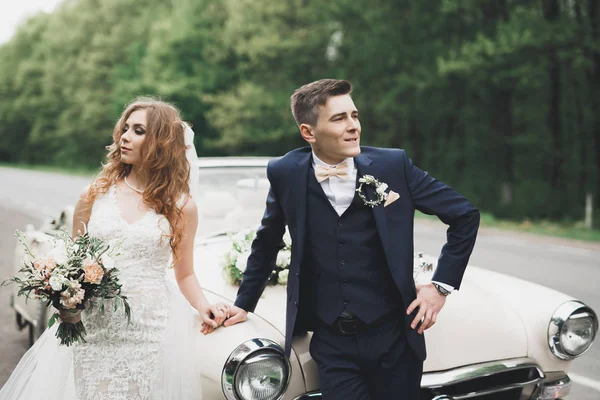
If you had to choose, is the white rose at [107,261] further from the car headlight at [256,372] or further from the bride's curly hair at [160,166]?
the car headlight at [256,372]

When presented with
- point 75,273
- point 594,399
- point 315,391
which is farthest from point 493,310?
point 75,273

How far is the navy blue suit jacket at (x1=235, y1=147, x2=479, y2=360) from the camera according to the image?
8.18ft

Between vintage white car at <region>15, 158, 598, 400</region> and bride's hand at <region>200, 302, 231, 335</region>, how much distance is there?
3 centimetres

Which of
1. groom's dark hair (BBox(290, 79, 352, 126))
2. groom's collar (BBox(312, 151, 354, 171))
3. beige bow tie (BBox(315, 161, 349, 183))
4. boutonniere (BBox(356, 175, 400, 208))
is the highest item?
groom's dark hair (BBox(290, 79, 352, 126))

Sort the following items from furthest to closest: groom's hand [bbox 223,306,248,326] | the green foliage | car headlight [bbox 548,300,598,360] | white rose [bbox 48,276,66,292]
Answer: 1. the green foliage
2. car headlight [bbox 548,300,598,360]
3. groom's hand [bbox 223,306,248,326]
4. white rose [bbox 48,276,66,292]

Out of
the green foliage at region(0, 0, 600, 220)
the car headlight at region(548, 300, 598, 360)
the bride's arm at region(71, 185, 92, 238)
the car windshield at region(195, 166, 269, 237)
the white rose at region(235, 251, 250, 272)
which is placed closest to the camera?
the bride's arm at region(71, 185, 92, 238)

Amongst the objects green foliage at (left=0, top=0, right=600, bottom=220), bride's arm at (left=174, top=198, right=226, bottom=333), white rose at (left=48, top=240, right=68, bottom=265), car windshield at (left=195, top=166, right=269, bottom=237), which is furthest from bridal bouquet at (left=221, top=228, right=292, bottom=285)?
green foliage at (left=0, top=0, right=600, bottom=220)

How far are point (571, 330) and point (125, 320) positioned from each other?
2111mm

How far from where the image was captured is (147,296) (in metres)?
2.71

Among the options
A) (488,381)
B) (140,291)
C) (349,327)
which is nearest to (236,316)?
Answer: (140,291)

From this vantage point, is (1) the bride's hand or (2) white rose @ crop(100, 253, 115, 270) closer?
(2) white rose @ crop(100, 253, 115, 270)

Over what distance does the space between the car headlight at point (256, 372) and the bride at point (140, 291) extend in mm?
175

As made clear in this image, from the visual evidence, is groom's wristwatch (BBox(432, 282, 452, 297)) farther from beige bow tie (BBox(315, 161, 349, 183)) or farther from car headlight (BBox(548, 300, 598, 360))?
car headlight (BBox(548, 300, 598, 360))

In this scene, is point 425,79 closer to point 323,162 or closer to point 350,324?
point 323,162
